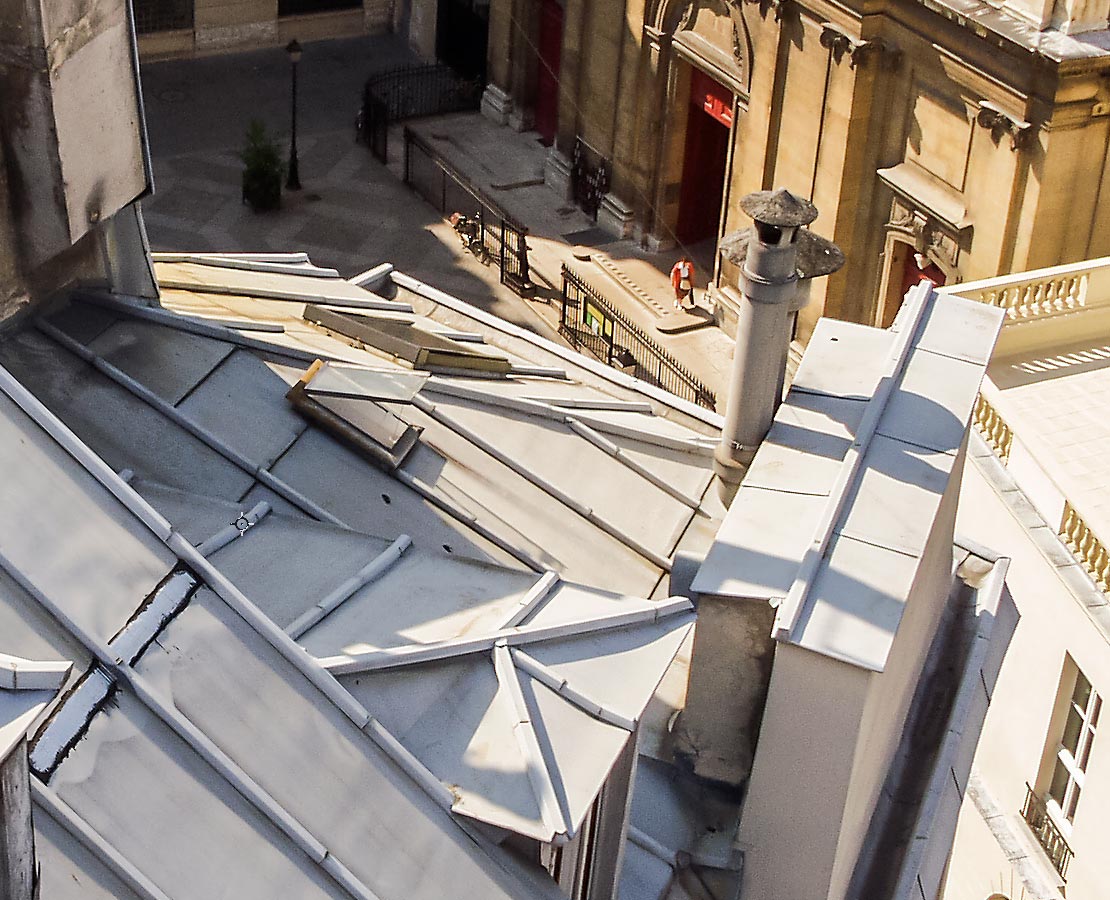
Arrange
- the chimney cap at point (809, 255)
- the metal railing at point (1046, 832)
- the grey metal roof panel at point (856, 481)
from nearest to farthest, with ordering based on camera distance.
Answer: the grey metal roof panel at point (856, 481), the chimney cap at point (809, 255), the metal railing at point (1046, 832)

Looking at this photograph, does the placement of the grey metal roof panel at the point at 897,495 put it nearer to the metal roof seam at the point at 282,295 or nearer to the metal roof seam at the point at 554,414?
the metal roof seam at the point at 554,414

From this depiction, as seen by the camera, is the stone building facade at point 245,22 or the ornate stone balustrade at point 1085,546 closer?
the ornate stone balustrade at point 1085,546

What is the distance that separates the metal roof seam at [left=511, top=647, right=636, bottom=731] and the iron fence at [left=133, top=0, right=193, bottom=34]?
48.9m

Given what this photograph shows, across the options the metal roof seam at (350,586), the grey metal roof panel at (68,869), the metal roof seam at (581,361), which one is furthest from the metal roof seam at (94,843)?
the metal roof seam at (581,361)

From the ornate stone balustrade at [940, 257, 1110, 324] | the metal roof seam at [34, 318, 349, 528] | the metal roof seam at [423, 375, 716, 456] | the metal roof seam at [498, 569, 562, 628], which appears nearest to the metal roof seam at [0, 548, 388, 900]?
the metal roof seam at [498, 569, 562, 628]

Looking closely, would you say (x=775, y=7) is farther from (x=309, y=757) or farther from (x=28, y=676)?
(x=28, y=676)

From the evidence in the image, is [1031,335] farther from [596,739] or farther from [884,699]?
[596,739]

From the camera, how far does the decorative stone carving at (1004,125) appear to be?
1346 inches

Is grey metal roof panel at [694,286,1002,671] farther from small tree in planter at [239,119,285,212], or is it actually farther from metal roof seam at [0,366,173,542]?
small tree in planter at [239,119,285,212]

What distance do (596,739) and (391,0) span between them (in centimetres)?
5229

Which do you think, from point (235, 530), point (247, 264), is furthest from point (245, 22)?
point (235, 530)

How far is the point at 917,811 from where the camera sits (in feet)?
60.1

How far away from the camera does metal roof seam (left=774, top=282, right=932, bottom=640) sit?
1445 cm

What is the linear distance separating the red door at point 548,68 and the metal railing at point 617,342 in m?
9.45
